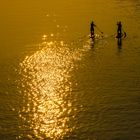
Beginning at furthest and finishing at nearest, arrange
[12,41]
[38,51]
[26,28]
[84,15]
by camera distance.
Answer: [84,15]
[26,28]
[12,41]
[38,51]

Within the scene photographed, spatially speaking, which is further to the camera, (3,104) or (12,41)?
(12,41)

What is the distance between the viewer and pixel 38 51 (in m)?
56.9

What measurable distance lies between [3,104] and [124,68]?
16.5 meters

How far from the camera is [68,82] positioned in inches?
1719

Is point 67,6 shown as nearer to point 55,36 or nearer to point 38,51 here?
point 55,36

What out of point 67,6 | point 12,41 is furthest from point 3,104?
point 67,6

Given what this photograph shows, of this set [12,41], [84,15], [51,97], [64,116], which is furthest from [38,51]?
[84,15]

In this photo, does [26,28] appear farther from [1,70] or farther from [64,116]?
[64,116]

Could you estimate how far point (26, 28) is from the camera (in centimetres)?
7512

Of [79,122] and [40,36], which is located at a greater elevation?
[40,36]

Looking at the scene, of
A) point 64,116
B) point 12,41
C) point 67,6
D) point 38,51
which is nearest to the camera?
point 64,116

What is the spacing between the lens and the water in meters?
33.1

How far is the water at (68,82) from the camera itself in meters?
33.1

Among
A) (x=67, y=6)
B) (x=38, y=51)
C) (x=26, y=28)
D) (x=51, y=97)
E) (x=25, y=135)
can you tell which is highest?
(x=67, y=6)
